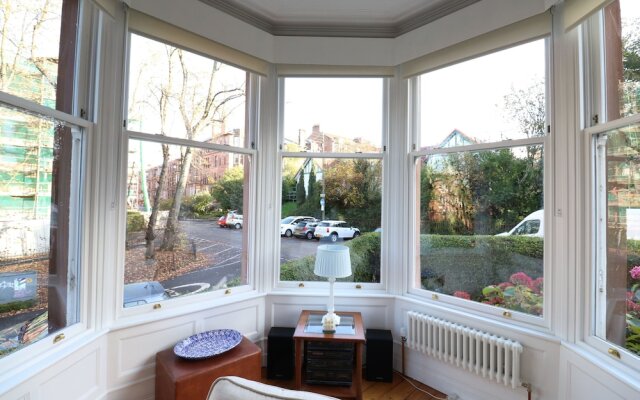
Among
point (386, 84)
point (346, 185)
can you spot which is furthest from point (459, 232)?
point (386, 84)

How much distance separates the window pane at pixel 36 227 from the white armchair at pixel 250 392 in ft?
4.01

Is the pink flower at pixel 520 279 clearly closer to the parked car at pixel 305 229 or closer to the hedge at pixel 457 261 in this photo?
the hedge at pixel 457 261

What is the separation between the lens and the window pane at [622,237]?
5.10 feet

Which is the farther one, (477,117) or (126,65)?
(477,117)

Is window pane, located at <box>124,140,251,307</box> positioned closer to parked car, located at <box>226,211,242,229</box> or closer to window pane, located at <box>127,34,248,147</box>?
parked car, located at <box>226,211,242,229</box>

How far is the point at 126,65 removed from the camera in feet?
6.75

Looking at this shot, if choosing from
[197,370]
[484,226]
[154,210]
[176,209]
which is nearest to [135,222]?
[154,210]

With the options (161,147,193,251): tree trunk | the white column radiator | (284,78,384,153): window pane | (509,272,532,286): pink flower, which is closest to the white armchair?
(161,147,193,251): tree trunk

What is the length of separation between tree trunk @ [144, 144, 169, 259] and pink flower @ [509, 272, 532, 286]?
271 centimetres

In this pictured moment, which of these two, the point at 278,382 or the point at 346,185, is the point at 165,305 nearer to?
the point at 278,382

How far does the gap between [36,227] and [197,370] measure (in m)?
1.24

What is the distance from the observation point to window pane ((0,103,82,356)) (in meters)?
1.47

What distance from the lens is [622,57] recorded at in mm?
1646

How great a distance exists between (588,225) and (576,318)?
0.58 meters
